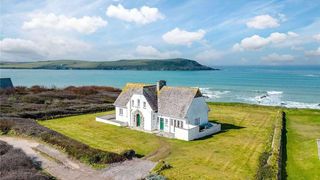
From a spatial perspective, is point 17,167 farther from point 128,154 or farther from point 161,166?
point 161,166

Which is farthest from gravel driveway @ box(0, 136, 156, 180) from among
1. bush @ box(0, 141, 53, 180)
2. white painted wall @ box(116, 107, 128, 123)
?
white painted wall @ box(116, 107, 128, 123)

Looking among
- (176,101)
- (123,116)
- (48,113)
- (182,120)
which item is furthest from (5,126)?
(182,120)

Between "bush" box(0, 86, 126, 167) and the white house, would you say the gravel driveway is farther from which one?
the white house

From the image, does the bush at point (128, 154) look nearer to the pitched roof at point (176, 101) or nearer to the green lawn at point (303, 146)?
the pitched roof at point (176, 101)

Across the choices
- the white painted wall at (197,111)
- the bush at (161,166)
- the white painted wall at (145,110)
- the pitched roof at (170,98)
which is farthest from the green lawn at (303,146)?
the white painted wall at (145,110)

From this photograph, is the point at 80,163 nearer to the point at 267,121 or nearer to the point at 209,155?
the point at 209,155

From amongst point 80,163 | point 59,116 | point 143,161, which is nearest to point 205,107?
point 143,161

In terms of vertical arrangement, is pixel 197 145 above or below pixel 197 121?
below

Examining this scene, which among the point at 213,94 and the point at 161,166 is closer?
the point at 161,166
